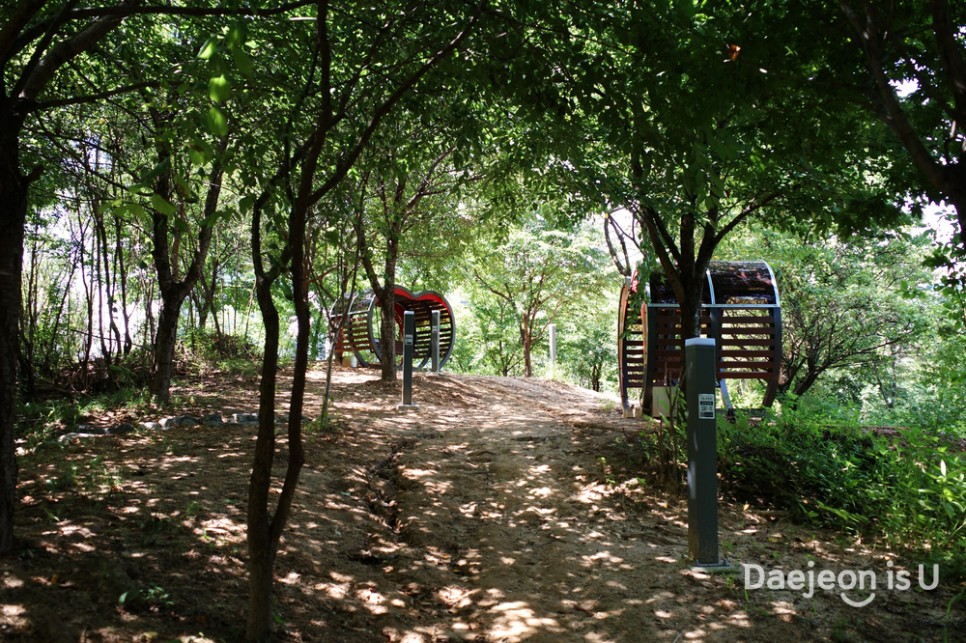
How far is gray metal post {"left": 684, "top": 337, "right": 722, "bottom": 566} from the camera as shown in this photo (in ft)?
13.1

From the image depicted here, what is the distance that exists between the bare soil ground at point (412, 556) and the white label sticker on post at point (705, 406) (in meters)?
0.90

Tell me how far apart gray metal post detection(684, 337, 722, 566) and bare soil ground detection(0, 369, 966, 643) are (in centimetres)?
20

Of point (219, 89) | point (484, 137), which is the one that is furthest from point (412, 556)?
point (219, 89)

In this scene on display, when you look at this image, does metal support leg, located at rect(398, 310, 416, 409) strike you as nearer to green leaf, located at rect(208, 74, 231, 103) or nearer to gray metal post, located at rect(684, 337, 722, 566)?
gray metal post, located at rect(684, 337, 722, 566)

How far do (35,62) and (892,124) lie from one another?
4208 millimetres

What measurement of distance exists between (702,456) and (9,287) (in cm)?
382

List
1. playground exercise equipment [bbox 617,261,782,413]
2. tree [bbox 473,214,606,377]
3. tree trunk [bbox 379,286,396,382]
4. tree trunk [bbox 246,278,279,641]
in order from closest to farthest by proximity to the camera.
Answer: tree trunk [bbox 246,278,279,641], playground exercise equipment [bbox 617,261,782,413], tree trunk [bbox 379,286,396,382], tree [bbox 473,214,606,377]

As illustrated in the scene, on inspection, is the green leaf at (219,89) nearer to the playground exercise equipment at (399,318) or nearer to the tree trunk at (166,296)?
the tree trunk at (166,296)

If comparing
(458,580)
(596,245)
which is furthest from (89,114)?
(596,245)

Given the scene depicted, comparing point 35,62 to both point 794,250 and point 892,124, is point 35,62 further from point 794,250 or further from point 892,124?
point 794,250

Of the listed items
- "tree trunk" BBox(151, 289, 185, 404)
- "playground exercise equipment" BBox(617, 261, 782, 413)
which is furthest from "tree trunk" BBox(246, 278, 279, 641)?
"playground exercise equipment" BBox(617, 261, 782, 413)

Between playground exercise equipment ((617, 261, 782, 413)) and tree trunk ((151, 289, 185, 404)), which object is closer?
tree trunk ((151, 289, 185, 404))

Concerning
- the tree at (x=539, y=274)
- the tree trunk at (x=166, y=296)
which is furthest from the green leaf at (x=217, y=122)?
the tree at (x=539, y=274)

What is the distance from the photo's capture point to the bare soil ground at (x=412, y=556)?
2980mm
